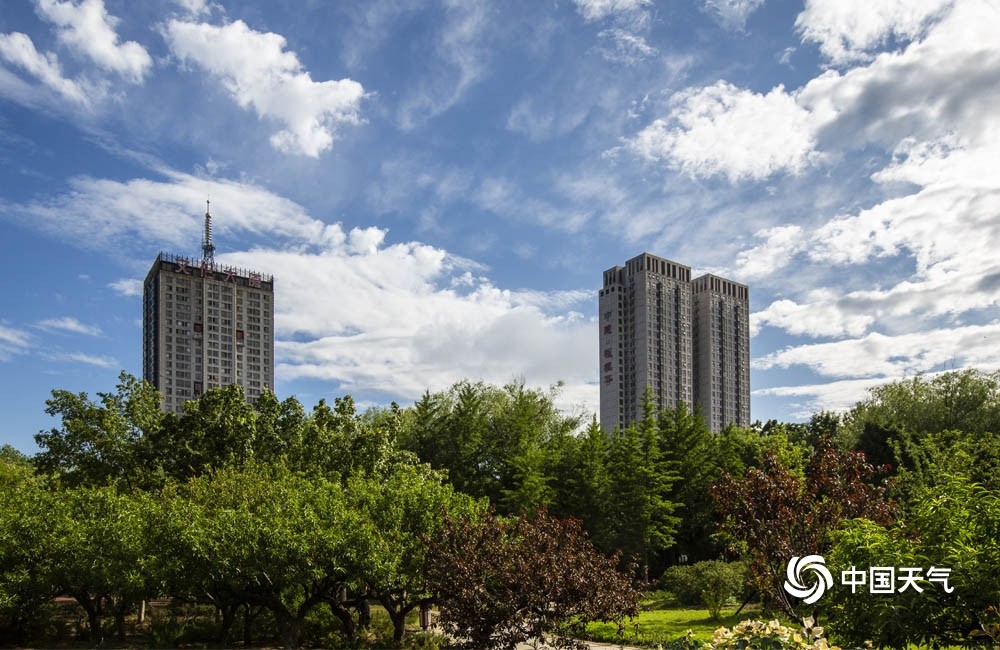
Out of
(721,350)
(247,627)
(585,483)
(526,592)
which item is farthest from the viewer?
(721,350)

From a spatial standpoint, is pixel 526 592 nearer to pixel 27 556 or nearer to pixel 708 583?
pixel 27 556

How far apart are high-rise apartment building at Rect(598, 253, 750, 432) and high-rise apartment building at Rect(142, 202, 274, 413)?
34.6 meters

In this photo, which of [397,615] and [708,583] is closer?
[397,615]

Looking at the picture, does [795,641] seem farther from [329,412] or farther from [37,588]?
[329,412]

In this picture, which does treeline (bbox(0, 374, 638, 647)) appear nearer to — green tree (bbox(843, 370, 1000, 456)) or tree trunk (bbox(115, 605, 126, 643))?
tree trunk (bbox(115, 605, 126, 643))

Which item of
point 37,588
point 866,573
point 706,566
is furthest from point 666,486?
point 866,573

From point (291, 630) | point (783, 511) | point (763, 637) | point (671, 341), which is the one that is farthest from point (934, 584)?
point (671, 341)

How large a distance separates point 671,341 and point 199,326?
45729mm

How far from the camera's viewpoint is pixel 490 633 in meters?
10.8

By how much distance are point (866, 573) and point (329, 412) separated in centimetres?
1911

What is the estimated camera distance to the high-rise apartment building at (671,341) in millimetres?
74500

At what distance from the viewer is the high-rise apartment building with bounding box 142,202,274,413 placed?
7056 centimetres

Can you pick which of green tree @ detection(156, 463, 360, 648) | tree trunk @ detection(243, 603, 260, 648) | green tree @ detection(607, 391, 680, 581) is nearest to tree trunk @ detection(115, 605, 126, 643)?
green tree @ detection(156, 463, 360, 648)

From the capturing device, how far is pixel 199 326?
71562 mm
